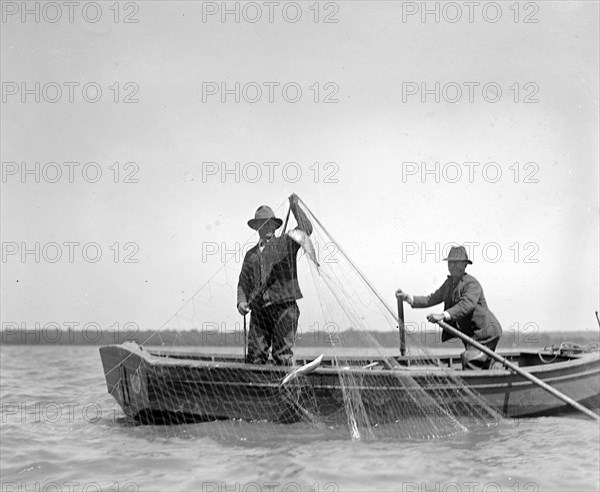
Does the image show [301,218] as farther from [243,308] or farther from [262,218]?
[243,308]

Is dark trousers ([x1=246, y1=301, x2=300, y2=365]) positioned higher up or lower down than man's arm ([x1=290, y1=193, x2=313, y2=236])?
lower down

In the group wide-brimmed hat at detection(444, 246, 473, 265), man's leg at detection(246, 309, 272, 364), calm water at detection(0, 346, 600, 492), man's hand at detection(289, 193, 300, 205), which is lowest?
calm water at detection(0, 346, 600, 492)

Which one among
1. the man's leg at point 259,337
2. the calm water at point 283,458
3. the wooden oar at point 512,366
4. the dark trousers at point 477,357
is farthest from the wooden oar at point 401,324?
the man's leg at point 259,337

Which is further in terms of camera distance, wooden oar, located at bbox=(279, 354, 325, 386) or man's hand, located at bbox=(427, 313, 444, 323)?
man's hand, located at bbox=(427, 313, 444, 323)

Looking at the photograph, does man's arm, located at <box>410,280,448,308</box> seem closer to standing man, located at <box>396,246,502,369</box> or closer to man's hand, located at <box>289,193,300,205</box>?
standing man, located at <box>396,246,502,369</box>

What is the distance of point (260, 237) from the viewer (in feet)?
29.9

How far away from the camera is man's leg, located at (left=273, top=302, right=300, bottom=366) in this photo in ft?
29.3

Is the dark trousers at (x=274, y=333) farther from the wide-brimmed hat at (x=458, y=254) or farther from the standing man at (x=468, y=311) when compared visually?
the wide-brimmed hat at (x=458, y=254)

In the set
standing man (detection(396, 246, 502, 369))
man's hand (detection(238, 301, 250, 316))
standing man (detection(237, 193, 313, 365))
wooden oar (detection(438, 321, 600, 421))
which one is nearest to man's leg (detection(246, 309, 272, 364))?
standing man (detection(237, 193, 313, 365))

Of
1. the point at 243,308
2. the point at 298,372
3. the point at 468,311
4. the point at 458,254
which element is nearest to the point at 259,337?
the point at 243,308

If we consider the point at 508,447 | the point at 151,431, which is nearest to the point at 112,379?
the point at 151,431

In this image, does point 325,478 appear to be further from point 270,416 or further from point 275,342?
point 275,342

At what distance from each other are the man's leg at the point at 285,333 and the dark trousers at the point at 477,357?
257cm

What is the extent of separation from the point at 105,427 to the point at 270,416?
8.78 ft
